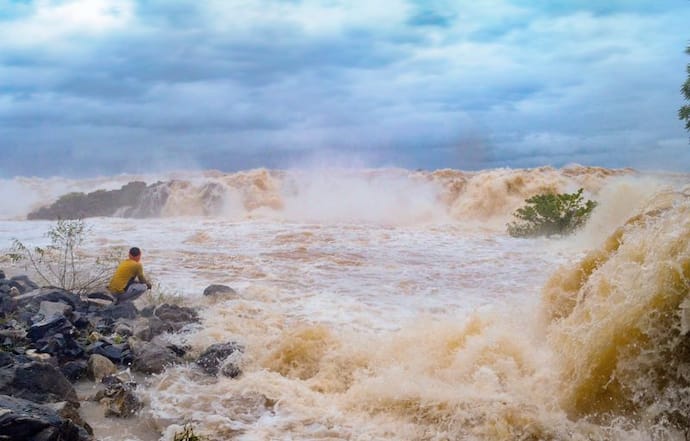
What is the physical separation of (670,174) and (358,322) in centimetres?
2967

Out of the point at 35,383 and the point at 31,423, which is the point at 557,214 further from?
the point at 31,423

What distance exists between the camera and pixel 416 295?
11.2 metres

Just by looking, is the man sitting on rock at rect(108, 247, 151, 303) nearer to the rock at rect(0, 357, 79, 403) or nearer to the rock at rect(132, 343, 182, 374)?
the rock at rect(132, 343, 182, 374)

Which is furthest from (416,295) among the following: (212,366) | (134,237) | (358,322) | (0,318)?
(134,237)

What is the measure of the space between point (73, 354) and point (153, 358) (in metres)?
0.90

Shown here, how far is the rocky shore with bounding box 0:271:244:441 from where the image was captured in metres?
4.60

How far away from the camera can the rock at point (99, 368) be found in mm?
6680

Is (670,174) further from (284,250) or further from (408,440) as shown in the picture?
(408,440)

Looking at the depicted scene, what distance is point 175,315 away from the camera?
896cm

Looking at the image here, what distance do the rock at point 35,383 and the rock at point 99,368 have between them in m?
0.97

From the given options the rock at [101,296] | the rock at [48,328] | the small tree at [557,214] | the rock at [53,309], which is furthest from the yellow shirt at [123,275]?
the small tree at [557,214]

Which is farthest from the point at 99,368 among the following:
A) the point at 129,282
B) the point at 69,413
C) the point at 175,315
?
the point at 129,282

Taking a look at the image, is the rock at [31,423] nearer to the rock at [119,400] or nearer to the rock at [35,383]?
the rock at [35,383]

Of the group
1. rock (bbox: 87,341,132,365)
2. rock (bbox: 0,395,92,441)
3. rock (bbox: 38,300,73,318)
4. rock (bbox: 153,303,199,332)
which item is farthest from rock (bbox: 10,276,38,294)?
rock (bbox: 0,395,92,441)
